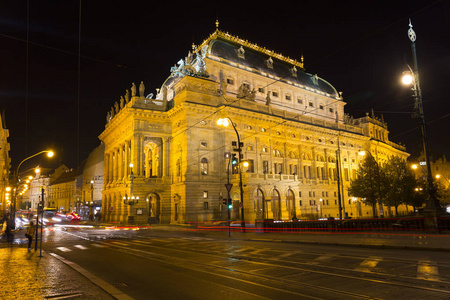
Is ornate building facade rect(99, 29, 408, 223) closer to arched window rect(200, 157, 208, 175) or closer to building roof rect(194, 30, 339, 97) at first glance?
arched window rect(200, 157, 208, 175)

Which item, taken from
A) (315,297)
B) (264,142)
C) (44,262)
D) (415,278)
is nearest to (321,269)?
(415,278)

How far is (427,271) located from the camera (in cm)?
964

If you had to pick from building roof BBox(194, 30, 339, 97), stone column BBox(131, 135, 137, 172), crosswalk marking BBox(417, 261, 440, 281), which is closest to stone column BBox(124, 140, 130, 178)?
stone column BBox(131, 135, 137, 172)

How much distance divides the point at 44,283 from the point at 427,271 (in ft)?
36.3

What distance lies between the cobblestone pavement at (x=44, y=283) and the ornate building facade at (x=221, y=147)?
94.6 ft

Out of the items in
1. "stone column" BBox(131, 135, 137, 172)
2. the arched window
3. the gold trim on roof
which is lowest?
the arched window

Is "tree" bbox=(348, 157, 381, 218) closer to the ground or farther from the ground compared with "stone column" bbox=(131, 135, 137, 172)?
closer to the ground

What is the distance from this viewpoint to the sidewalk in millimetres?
7824

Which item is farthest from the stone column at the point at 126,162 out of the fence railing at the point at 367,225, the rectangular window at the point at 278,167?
the fence railing at the point at 367,225

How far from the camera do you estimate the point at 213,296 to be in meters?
7.52

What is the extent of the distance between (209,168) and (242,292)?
3983cm

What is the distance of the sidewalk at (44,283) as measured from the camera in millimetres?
7824

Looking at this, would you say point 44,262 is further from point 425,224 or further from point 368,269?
point 425,224

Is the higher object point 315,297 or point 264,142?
point 264,142
